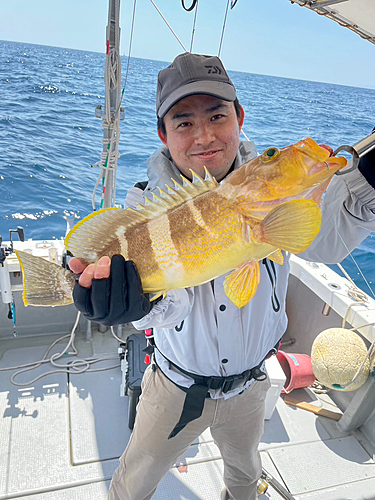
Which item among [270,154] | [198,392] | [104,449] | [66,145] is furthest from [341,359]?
[66,145]

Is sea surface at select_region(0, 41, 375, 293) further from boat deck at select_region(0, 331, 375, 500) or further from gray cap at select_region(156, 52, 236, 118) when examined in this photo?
gray cap at select_region(156, 52, 236, 118)

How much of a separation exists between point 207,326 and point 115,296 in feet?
2.49

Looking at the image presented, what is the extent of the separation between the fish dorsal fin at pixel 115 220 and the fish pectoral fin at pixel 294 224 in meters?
0.31

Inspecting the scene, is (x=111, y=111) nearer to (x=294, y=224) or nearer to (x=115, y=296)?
(x=115, y=296)

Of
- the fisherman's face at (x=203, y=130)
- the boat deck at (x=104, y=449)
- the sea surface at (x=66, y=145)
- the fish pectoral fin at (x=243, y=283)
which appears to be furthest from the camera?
the sea surface at (x=66, y=145)

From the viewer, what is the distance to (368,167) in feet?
5.17

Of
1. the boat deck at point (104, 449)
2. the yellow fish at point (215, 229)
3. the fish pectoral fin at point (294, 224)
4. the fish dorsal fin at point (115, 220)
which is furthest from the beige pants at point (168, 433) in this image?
the fish pectoral fin at point (294, 224)

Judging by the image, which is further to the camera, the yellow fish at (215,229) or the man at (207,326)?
the man at (207,326)

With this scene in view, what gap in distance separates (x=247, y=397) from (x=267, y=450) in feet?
4.58

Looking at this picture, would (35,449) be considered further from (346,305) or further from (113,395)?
(346,305)

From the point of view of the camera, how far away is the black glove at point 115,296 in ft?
4.63

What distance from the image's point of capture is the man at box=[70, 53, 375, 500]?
1.88 meters

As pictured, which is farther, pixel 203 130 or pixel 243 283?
pixel 203 130

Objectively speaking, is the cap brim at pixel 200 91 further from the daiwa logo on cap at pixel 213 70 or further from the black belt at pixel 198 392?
the black belt at pixel 198 392
